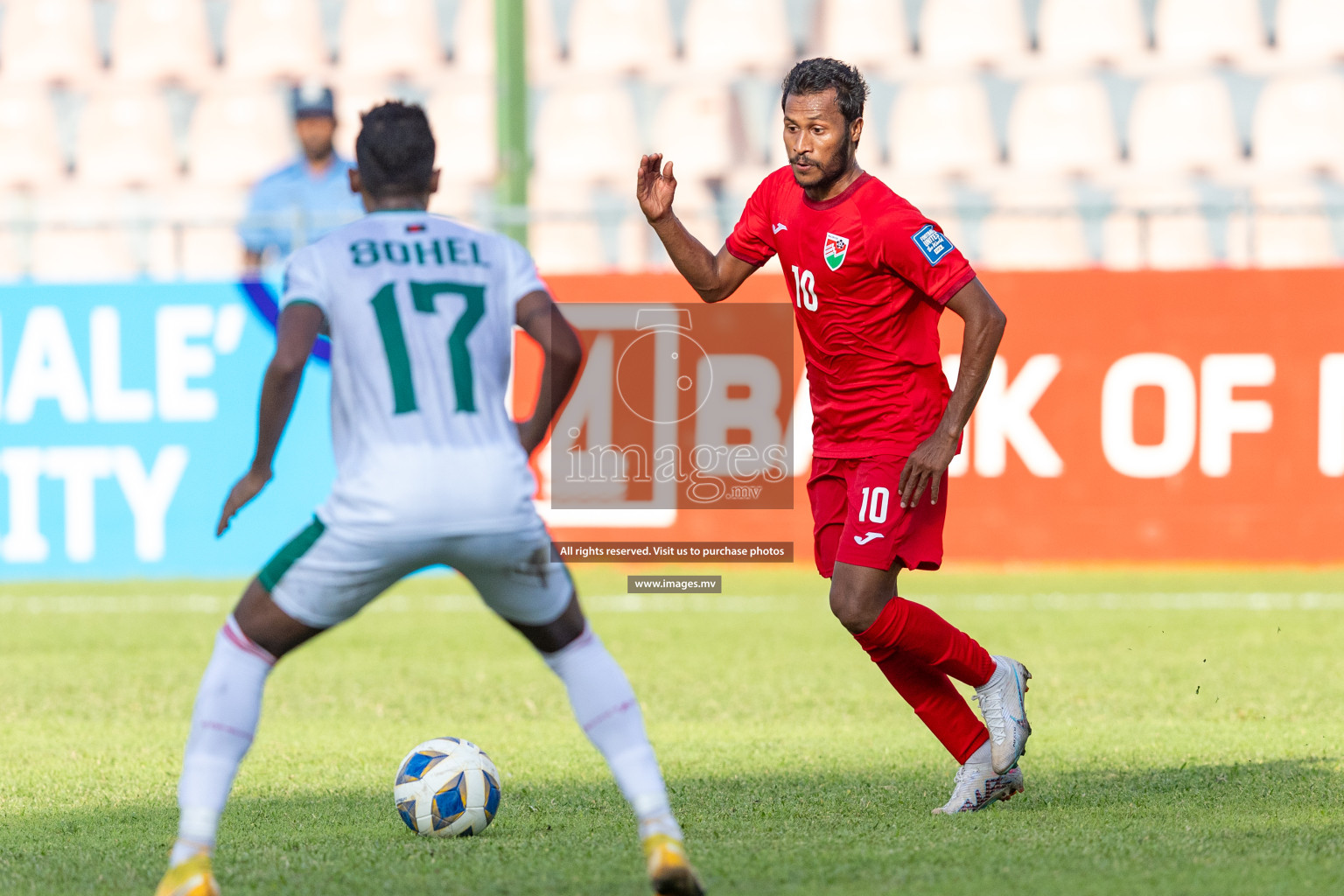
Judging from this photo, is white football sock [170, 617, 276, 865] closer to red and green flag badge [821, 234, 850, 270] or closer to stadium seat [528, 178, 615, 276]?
red and green flag badge [821, 234, 850, 270]

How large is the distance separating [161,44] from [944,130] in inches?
309

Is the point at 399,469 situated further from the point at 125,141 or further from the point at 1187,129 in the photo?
the point at 125,141

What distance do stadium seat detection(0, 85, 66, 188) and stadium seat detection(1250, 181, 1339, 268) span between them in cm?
1104

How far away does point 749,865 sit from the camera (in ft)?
13.7

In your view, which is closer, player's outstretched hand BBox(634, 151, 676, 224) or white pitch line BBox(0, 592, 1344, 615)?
player's outstretched hand BBox(634, 151, 676, 224)

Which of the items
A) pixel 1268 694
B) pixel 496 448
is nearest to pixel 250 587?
pixel 496 448

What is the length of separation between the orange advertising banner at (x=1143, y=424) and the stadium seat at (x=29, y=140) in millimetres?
7325

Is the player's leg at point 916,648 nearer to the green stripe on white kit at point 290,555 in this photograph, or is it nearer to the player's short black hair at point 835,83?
the player's short black hair at point 835,83

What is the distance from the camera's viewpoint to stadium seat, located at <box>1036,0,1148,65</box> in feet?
51.5

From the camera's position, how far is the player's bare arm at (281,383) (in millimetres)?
3547

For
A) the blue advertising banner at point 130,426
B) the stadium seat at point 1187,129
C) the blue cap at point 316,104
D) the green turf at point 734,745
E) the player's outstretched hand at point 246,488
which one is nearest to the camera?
the player's outstretched hand at point 246,488

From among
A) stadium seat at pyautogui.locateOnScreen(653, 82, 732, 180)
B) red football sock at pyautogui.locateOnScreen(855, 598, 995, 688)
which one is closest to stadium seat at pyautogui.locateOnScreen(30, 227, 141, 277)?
stadium seat at pyautogui.locateOnScreen(653, 82, 732, 180)

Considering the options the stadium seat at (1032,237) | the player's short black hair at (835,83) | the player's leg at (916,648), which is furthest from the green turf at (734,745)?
the stadium seat at (1032,237)

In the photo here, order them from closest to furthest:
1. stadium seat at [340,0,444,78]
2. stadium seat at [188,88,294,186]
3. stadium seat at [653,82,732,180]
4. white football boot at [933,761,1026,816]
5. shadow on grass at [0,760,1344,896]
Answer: shadow on grass at [0,760,1344,896], white football boot at [933,761,1026,816], stadium seat at [653,82,732,180], stadium seat at [188,88,294,186], stadium seat at [340,0,444,78]
